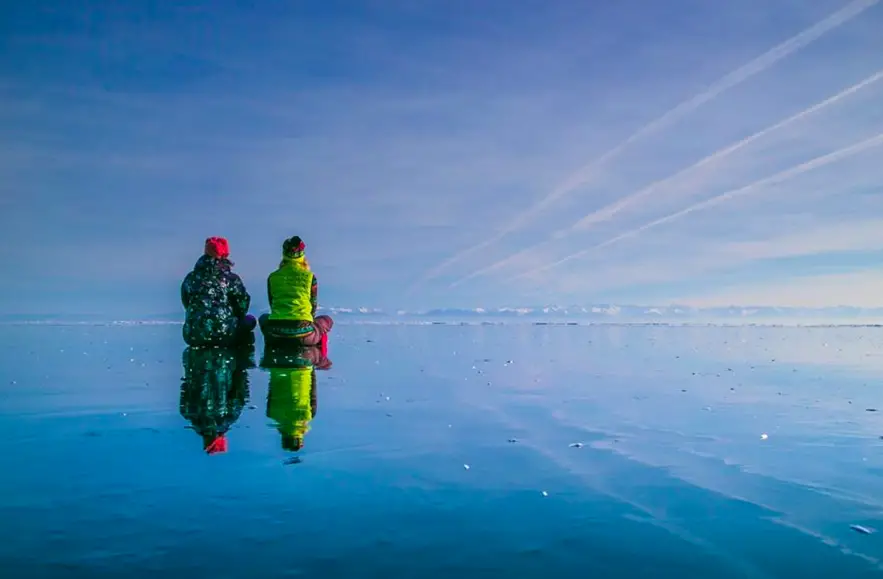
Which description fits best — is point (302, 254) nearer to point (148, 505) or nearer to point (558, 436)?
point (558, 436)

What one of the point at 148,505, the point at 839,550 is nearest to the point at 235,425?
the point at 148,505

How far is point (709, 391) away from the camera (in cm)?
1334

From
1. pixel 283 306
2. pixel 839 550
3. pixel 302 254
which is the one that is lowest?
pixel 839 550

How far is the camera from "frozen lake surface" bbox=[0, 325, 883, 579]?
13.8 ft

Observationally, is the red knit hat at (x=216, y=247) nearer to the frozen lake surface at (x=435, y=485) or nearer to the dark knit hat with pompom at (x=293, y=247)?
the dark knit hat with pompom at (x=293, y=247)

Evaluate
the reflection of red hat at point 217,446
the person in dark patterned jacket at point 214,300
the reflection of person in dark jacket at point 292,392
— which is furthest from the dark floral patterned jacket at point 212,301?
the reflection of red hat at point 217,446

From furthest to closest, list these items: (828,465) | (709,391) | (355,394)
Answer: (709,391), (355,394), (828,465)

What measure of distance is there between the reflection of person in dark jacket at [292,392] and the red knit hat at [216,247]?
3167mm

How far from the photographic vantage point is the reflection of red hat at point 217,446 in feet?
23.1

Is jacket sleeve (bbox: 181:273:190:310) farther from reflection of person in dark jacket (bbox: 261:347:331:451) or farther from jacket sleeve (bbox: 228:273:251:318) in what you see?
reflection of person in dark jacket (bbox: 261:347:331:451)

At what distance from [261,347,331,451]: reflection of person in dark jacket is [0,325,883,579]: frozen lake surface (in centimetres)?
7

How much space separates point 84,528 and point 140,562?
86 cm

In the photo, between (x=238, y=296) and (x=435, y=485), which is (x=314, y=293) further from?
(x=435, y=485)

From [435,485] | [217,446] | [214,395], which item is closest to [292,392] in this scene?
[214,395]
